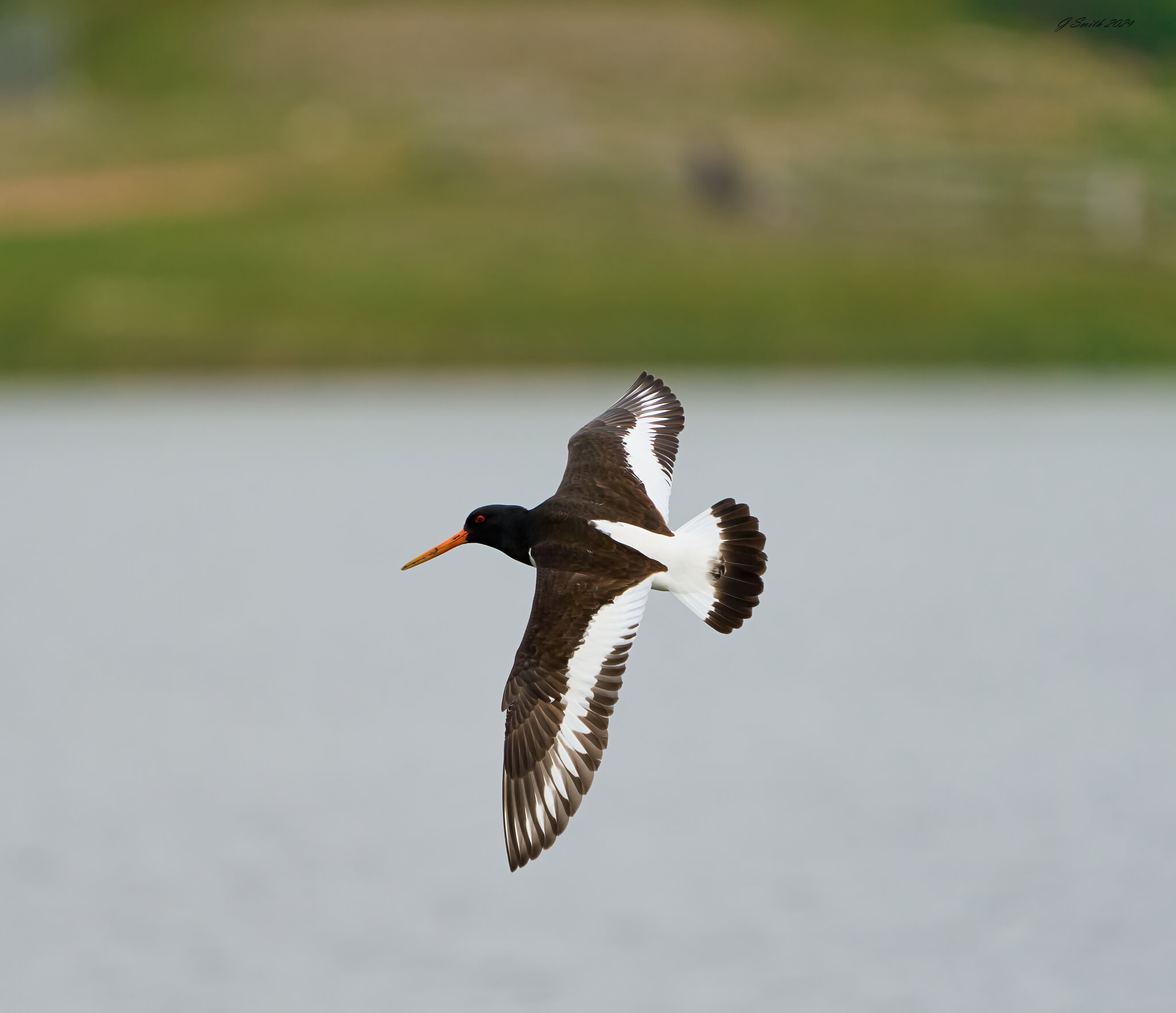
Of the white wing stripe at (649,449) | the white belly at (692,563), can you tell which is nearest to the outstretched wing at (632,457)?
the white wing stripe at (649,449)

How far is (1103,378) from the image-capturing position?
49.2 m

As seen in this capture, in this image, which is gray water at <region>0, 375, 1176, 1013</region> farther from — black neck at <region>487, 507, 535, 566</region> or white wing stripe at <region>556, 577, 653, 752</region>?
black neck at <region>487, 507, 535, 566</region>

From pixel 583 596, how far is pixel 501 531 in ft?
3.57

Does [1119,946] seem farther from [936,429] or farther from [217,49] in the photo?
[217,49]

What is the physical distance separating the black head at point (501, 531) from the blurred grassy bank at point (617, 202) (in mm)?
30380

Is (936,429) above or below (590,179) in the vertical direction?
below

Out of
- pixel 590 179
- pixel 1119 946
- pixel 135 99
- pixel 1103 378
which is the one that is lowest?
pixel 1119 946

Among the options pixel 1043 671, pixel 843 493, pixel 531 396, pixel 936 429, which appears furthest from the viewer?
pixel 531 396

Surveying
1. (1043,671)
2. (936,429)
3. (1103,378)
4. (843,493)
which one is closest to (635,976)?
(1043,671)

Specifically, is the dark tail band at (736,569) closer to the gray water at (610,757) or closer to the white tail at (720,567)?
the white tail at (720,567)

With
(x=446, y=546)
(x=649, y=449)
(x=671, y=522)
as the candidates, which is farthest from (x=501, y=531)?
(x=671, y=522)

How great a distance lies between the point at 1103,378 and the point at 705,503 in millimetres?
24123

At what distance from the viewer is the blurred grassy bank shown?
52438 millimetres

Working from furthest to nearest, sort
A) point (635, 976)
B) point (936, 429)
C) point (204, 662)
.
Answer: point (936, 429) < point (204, 662) < point (635, 976)
